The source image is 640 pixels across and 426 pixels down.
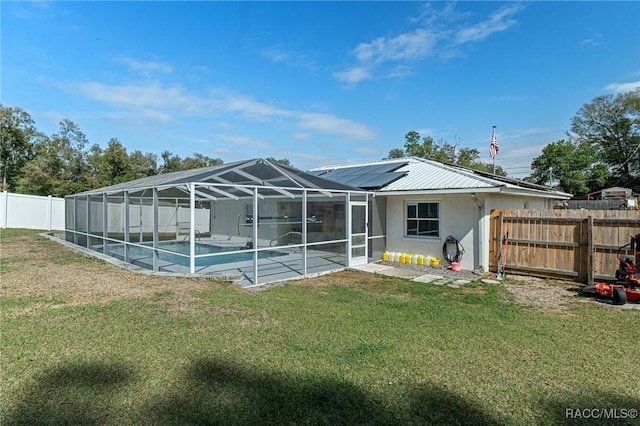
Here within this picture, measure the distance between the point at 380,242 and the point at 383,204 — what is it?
1.29 m

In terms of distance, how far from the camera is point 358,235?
10414 millimetres

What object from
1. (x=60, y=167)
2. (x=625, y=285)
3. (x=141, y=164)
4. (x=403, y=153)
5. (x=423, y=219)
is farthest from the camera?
(x=403, y=153)

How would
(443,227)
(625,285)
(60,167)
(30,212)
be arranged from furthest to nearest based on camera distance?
1. (60,167)
2. (30,212)
3. (443,227)
4. (625,285)

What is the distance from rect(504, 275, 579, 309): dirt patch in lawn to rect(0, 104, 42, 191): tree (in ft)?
126

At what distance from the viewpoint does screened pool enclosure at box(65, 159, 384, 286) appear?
8.16 m

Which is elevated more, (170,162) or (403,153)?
(403,153)

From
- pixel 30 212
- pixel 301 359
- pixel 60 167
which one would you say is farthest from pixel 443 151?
pixel 301 359

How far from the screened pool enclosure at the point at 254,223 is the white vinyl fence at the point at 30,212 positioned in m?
7.64

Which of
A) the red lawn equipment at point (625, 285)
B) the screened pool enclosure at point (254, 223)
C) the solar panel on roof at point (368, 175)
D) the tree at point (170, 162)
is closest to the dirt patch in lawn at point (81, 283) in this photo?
the screened pool enclosure at point (254, 223)

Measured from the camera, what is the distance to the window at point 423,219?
1032 centimetres

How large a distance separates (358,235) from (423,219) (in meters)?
2.13

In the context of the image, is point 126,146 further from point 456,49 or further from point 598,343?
point 598,343

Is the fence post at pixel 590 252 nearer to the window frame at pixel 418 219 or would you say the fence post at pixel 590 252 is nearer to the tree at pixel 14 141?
the window frame at pixel 418 219

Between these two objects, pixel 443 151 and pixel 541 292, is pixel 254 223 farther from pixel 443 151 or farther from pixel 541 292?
pixel 443 151
